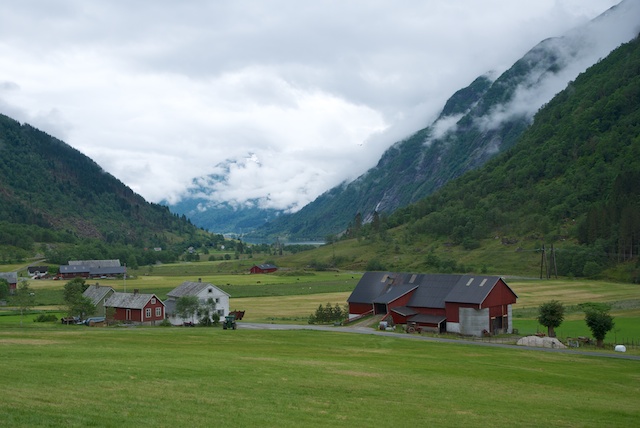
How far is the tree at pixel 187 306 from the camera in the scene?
86581mm

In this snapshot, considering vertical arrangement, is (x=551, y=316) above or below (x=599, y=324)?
above

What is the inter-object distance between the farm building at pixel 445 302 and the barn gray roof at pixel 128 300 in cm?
3045

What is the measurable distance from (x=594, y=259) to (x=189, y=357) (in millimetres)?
147209

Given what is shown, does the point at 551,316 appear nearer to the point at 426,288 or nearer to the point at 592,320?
the point at 592,320

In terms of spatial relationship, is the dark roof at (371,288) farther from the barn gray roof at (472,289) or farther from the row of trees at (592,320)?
the row of trees at (592,320)

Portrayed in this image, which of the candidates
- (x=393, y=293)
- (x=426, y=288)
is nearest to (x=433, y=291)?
(x=426, y=288)

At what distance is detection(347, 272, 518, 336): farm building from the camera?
266ft

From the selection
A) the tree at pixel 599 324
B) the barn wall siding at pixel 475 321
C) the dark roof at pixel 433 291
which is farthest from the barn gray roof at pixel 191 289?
the tree at pixel 599 324

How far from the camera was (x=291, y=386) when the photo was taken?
3162 cm

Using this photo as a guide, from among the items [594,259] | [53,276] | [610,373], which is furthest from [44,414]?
[53,276]

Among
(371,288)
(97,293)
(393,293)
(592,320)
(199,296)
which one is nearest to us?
(592,320)

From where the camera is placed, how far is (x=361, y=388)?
3288 cm

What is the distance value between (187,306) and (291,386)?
191 feet

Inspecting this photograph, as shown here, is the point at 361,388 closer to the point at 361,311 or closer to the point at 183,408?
the point at 183,408
